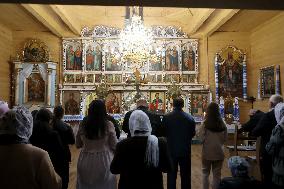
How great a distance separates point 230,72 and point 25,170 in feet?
43.0

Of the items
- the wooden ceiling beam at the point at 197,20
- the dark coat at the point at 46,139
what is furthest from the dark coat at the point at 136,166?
the wooden ceiling beam at the point at 197,20

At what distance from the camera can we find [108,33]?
14.8 meters

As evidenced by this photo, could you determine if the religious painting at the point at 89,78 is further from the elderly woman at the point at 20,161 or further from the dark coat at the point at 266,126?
the elderly woman at the point at 20,161

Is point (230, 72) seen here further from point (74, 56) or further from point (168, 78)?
point (74, 56)

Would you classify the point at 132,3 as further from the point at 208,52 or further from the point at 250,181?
the point at 208,52

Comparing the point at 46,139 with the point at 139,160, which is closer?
the point at 139,160

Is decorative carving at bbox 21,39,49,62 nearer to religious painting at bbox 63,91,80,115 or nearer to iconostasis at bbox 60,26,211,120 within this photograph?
iconostasis at bbox 60,26,211,120

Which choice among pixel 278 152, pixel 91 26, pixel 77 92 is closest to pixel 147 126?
pixel 278 152

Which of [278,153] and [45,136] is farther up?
[45,136]

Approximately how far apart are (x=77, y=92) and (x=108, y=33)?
2793 millimetres

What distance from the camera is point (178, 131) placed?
534cm

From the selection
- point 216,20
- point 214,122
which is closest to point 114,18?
point 216,20

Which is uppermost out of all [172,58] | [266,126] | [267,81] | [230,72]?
[172,58]

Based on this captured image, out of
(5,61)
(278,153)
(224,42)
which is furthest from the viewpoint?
(224,42)
